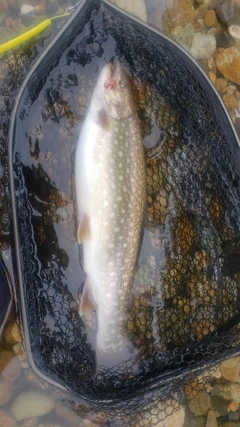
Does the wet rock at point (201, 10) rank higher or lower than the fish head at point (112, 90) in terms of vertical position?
higher

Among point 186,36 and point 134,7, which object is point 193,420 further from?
point 134,7

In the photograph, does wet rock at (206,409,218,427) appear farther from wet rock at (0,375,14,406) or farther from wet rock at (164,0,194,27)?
wet rock at (164,0,194,27)

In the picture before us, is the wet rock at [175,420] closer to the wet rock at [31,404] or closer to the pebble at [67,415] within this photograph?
the pebble at [67,415]

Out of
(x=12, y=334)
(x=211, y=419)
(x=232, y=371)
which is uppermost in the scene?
(x=12, y=334)

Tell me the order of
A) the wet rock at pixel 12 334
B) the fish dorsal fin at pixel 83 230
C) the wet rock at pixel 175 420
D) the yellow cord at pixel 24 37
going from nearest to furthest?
the fish dorsal fin at pixel 83 230, the yellow cord at pixel 24 37, the wet rock at pixel 12 334, the wet rock at pixel 175 420

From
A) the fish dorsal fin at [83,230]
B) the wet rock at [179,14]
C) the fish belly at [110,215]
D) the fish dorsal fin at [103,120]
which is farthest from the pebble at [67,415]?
the wet rock at [179,14]

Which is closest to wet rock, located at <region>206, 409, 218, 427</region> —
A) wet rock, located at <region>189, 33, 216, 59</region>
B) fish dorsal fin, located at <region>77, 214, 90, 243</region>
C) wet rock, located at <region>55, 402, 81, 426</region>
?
wet rock, located at <region>55, 402, 81, 426</region>

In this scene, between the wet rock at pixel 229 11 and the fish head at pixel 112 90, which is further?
the wet rock at pixel 229 11

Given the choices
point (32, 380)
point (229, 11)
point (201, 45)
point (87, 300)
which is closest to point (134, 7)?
point (201, 45)
